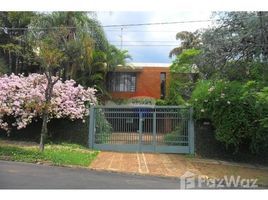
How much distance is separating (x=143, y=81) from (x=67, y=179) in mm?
19444

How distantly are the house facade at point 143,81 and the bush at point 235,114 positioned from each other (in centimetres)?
1252

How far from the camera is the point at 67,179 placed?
10.9 m

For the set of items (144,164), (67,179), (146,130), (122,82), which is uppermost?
(122,82)

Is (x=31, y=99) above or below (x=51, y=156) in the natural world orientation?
above

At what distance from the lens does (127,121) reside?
18.6 m

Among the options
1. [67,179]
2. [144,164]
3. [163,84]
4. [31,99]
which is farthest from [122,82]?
[67,179]

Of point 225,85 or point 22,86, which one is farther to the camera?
point 22,86

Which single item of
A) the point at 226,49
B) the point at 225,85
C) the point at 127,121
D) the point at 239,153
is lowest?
the point at 239,153

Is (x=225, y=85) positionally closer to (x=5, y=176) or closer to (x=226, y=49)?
(x=226, y=49)

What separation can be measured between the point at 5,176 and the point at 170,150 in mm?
8943

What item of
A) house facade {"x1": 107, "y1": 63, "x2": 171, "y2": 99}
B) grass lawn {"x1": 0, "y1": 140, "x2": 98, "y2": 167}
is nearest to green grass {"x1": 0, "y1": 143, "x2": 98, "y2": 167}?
grass lawn {"x1": 0, "y1": 140, "x2": 98, "y2": 167}

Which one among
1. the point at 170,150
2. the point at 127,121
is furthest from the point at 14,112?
the point at 170,150

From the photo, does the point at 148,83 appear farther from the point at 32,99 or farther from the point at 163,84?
the point at 32,99

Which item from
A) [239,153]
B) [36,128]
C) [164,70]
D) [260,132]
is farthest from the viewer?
[164,70]
